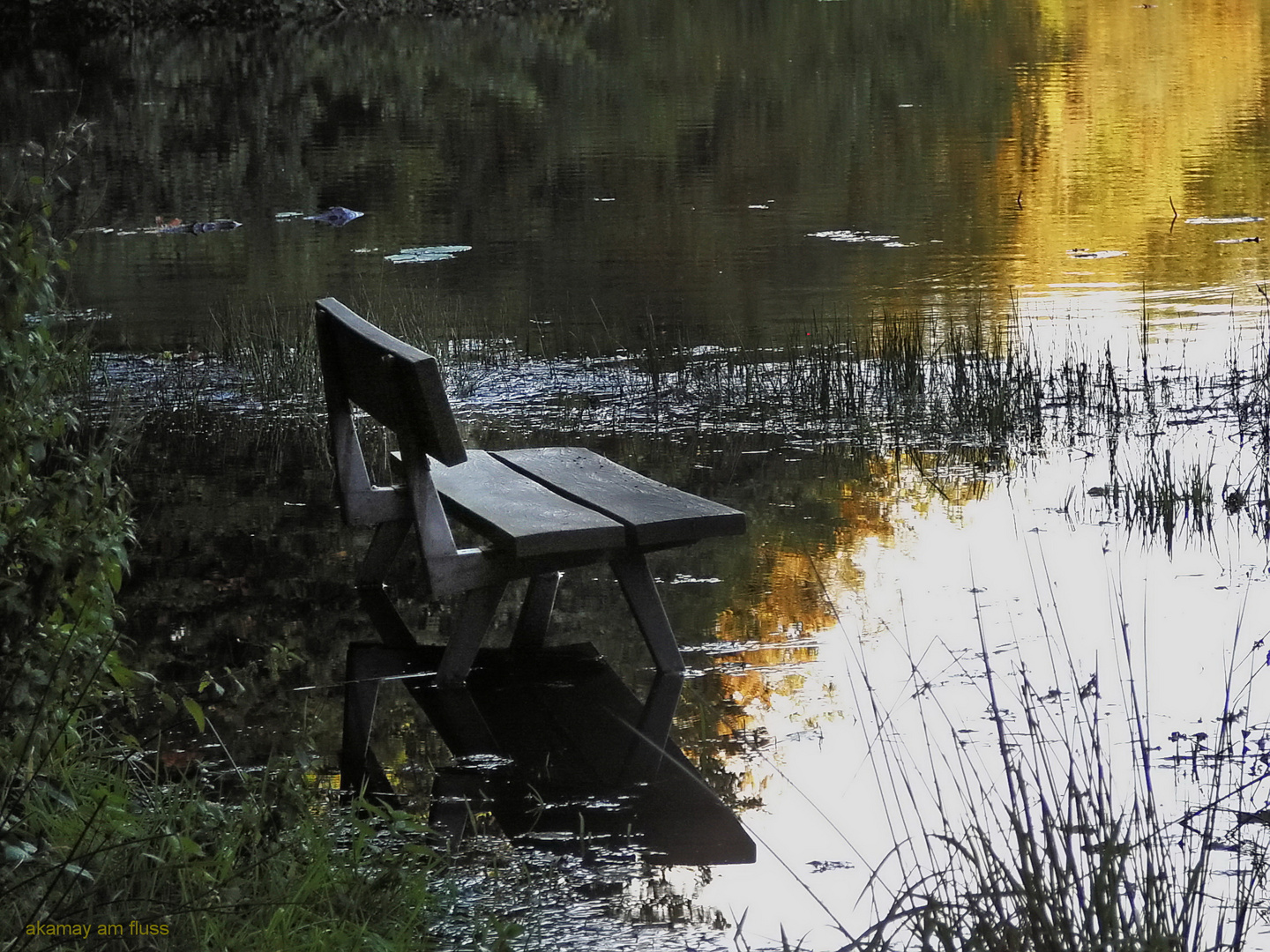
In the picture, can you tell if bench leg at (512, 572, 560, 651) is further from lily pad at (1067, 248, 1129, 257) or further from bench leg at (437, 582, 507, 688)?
lily pad at (1067, 248, 1129, 257)

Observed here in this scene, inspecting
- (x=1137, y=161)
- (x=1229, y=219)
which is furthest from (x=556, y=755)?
(x=1137, y=161)

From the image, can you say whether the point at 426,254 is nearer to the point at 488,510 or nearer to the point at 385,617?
the point at 385,617

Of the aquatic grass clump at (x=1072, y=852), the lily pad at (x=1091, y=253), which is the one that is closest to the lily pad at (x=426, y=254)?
the lily pad at (x=1091, y=253)

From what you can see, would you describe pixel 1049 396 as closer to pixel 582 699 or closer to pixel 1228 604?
pixel 1228 604

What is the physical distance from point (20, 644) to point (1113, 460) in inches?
181

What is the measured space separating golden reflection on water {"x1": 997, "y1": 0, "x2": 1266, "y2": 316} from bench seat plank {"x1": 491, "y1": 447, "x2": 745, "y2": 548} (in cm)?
615

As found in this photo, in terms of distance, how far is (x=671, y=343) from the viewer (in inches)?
402

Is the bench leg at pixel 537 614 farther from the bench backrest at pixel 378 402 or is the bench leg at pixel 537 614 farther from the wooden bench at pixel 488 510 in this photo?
the bench backrest at pixel 378 402

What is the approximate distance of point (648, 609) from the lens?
4895 mm

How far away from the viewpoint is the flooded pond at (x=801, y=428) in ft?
13.1

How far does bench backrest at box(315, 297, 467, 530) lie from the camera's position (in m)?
4.54

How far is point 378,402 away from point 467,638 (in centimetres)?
72

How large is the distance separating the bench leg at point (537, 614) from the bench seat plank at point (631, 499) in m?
0.29

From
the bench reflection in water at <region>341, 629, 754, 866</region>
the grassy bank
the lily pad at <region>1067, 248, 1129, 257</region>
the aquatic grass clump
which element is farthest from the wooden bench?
the lily pad at <region>1067, 248, 1129, 257</region>
